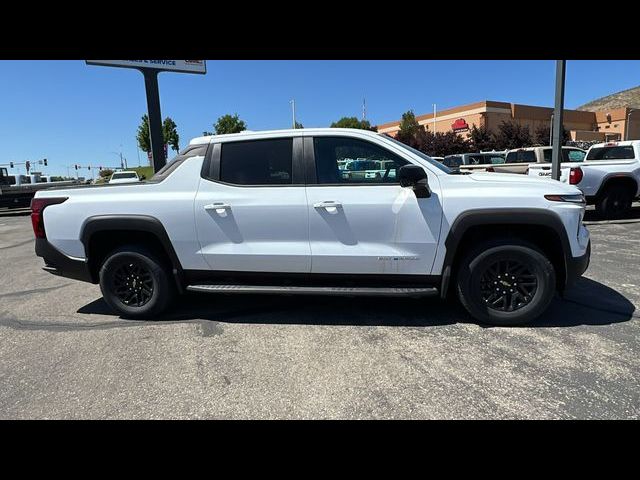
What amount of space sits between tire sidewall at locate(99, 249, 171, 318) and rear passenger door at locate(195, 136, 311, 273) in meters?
0.57

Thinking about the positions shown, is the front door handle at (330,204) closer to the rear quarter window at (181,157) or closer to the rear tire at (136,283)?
the rear quarter window at (181,157)

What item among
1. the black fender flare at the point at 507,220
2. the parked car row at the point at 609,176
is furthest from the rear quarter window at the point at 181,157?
the parked car row at the point at 609,176

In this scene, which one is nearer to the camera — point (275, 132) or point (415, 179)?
point (415, 179)

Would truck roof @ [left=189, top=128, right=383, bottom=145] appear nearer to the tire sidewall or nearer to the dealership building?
the tire sidewall

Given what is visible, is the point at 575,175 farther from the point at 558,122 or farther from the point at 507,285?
the point at 507,285

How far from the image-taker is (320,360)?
3.15m

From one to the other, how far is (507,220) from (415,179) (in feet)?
2.98

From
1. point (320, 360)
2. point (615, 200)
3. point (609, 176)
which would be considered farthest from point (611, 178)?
point (320, 360)

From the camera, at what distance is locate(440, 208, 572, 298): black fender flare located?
341 cm

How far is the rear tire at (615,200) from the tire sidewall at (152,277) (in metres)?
10.3

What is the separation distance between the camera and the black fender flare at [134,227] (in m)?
3.86

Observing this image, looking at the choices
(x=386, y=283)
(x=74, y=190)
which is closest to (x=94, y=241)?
(x=74, y=190)
